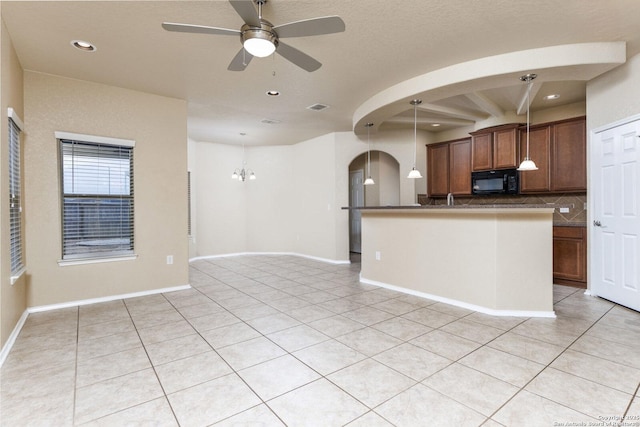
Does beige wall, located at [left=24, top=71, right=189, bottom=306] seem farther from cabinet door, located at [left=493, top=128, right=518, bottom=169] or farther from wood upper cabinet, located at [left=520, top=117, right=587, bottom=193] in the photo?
wood upper cabinet, located at [left=520, top=117, right=587, bottom=193]

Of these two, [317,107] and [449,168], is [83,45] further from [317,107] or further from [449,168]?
[449,168]

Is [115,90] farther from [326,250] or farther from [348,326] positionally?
[326,250]

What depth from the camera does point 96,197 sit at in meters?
3.88

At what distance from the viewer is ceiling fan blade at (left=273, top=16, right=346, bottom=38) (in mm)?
2047

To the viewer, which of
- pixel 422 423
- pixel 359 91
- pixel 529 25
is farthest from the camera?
pixel 359 91

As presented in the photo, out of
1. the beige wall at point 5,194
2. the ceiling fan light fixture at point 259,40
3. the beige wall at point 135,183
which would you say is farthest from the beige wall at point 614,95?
the beige wall at point 5,194

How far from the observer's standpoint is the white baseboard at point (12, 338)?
7.84 ft

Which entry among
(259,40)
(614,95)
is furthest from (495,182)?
(259,40)

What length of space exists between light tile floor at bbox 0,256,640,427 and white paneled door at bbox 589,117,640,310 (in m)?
0.30

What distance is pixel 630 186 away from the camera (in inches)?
134

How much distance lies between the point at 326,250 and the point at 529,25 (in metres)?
4.98

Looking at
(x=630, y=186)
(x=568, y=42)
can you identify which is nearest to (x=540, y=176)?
(x=630, y=186)

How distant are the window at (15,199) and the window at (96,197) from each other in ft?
1.51

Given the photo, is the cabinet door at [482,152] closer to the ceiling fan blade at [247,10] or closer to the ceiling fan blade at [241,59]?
the ceiling fan blade at [241,59]
